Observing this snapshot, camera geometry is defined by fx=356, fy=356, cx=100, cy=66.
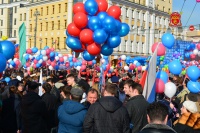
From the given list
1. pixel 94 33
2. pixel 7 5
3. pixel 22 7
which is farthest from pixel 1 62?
pixel 7 5

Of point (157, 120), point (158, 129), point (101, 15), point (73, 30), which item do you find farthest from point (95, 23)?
point (158, 129)

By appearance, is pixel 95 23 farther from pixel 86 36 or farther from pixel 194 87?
pixel 194 87

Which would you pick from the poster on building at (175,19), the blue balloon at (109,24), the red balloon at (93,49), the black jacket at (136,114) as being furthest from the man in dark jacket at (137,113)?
the poster on building at (175,19)

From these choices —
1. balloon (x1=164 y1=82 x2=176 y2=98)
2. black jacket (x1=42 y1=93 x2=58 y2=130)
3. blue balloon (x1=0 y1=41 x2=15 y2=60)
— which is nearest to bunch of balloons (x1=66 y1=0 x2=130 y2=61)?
black jacket (x1=42 y1=93 x2=58 y2=130)

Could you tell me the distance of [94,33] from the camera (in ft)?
34.2

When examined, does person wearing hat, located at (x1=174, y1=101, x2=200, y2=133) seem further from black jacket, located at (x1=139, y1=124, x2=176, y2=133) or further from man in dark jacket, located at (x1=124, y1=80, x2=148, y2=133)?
black jacket, located at (x1=139, y1=124, x2=176, y2=133)

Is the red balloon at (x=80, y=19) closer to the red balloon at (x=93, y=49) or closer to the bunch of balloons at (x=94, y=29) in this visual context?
the bunch of balloons at (x=94, y=29)

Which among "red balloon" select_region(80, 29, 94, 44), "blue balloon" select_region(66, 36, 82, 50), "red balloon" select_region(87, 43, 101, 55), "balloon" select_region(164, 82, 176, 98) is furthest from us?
"blue balloon" select_region(66, 36, 82, 50)

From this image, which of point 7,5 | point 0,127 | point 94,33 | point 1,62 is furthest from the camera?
point 7,5

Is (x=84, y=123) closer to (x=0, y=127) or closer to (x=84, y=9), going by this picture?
(x=0, y=127)

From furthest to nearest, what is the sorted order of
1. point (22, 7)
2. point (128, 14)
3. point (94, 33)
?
point (22, 7)
point (128, 14)
point (94, 33)

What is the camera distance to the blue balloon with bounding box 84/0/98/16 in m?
10.6

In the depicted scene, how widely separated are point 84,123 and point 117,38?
5.88 metres

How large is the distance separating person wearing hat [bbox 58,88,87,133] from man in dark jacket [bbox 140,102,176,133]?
1926 millimetres
